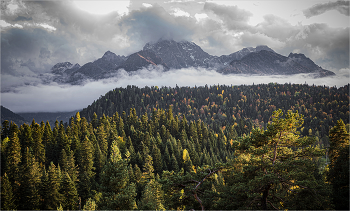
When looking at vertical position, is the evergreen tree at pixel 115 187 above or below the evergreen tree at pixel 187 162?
above

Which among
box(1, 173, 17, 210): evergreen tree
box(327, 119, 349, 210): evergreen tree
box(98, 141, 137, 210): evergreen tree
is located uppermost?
box(327, 119, 349, 210): evergreen tree

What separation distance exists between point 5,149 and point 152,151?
49653 mm

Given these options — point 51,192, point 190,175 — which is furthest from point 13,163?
point 190,175

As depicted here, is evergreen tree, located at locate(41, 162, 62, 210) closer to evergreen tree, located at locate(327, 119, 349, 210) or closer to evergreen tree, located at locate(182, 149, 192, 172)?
evergreen tree, located at locate(182, 149, 192, 172)

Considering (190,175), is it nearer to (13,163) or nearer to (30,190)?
(30,190)

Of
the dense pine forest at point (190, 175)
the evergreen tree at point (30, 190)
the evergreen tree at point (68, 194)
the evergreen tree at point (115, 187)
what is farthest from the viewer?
the evergreen tree at point (68, 194)

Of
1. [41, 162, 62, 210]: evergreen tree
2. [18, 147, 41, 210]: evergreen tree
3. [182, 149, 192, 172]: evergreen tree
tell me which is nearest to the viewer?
[18, 147, 41, 210]: evergreen tree

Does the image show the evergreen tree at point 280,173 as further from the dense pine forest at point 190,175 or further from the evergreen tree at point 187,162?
the evergreen tree at point 187,162

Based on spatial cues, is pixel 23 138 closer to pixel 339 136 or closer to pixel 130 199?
pixel 130 199

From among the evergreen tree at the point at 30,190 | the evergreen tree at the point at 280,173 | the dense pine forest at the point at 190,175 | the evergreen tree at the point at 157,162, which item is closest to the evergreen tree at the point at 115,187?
the dense pine forest at the point at 190,175

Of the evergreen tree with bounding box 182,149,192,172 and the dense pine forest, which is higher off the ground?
the dense pine forest

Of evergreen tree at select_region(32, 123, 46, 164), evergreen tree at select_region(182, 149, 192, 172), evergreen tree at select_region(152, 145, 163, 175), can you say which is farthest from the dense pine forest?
evergreen tree at select_region(182, 149, 192, 172)

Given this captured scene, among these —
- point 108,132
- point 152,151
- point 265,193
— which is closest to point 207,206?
point 265,193

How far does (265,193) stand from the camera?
1800 cm
